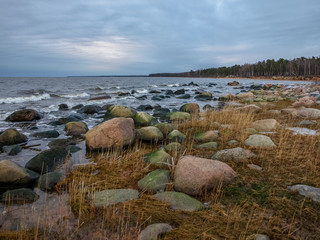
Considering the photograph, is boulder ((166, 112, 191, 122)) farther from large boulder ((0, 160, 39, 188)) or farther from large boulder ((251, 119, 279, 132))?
large boulder ((0, 160, 39, 188))

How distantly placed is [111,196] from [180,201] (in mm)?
1245

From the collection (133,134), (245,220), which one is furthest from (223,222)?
(133,134)

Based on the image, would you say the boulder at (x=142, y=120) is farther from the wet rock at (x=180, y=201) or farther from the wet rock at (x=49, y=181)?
the wet rock at (x=180, y=201)

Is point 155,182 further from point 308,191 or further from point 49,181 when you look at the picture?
point 308,191

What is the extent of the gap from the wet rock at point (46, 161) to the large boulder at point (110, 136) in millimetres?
1102

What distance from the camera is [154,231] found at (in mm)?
2787

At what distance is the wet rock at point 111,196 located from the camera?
3506mm

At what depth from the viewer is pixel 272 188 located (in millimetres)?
3998

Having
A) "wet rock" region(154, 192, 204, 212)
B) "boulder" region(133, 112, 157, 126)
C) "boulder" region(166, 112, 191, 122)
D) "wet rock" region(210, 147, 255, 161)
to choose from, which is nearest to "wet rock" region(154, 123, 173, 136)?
"boulder" region(133, 112, 157, 126)

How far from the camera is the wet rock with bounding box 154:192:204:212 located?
341 centimetres

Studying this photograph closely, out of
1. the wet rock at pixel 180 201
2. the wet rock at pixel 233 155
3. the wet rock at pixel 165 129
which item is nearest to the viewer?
the wet rock at pixel 180 201

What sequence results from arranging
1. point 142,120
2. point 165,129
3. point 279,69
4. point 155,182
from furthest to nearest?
1. point 279,69
2. point 142,120
3. point 165,129
4. point 155,182

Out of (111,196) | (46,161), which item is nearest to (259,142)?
(111,196)

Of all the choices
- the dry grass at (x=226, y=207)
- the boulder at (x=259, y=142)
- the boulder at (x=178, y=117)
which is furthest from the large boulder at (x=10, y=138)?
the boulder at (x=259, y=142)
